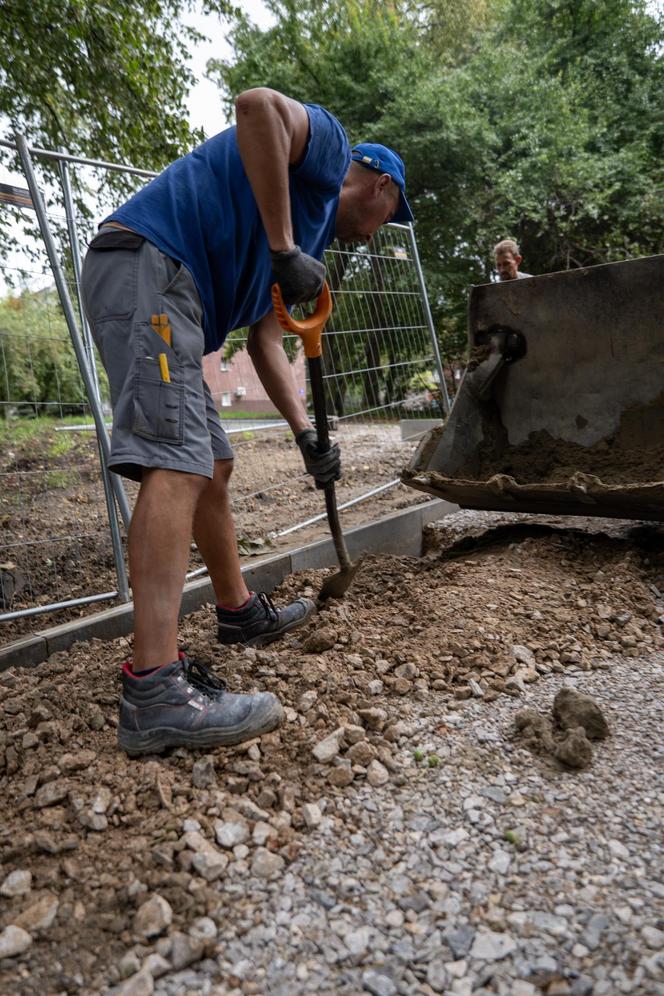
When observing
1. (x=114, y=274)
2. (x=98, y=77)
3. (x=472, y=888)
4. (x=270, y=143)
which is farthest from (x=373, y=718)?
(x=98, y=77)

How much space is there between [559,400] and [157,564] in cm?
256

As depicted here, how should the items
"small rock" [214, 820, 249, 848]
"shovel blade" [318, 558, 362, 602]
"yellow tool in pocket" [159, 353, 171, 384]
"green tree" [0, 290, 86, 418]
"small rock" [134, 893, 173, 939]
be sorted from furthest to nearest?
"green tree" [0, 290, 86, 418], "shovel blade" [318, 558, 362, 602], "yellow tool in pocket" [159, 353, 171, 384], "small rock" [214, 820, 249, 848], "small rock" [134, 893, 173, 939]

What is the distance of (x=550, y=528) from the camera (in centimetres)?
367

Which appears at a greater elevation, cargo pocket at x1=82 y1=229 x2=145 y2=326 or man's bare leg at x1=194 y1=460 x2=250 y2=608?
cargo pocket at x1=82 y1=229 x2=145 y2=326

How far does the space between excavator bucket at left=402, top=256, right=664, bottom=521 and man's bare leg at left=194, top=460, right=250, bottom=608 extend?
1.26 metres

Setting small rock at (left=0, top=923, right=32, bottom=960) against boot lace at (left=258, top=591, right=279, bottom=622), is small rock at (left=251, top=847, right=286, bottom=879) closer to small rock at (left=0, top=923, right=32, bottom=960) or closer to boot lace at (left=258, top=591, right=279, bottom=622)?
small rock at (left=0, top=923, right=32, bottom=960)

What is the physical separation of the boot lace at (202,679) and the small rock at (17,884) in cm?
61

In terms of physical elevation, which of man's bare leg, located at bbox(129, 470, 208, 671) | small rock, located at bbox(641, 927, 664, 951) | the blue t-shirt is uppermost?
the blue t-shirt

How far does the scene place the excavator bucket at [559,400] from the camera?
3.32 metres

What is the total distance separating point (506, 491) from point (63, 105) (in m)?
5.64

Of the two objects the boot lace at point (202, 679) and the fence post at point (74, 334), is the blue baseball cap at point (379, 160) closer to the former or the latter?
the fence post at point (74, 334)

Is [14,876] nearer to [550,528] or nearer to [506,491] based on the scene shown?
[506,491]

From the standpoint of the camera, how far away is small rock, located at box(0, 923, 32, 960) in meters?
1.28

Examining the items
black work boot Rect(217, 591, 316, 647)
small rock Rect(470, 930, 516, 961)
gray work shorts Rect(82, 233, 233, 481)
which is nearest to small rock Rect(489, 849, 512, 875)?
small rock Rect(470, 930, 516, 961)
